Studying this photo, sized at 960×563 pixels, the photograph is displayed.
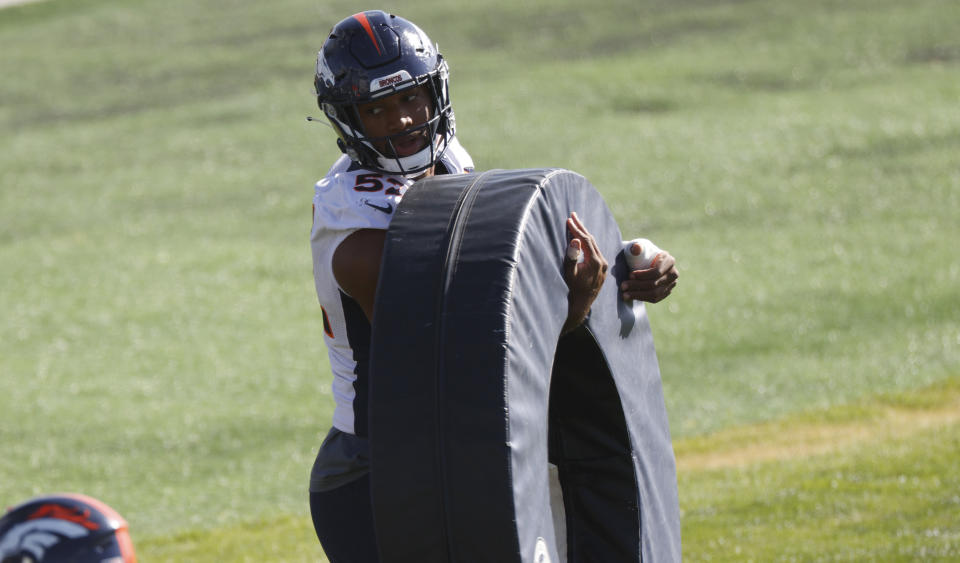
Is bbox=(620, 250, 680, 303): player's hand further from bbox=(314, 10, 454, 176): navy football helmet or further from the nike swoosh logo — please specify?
the nike swoosh logo

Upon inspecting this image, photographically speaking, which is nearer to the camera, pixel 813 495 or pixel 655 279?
pixel 655 279

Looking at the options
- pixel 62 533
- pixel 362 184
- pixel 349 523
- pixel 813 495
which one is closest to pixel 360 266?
pixel 362 184

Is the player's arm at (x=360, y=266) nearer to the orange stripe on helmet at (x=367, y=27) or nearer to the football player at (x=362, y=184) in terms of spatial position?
the football player at (x=362, y=184)

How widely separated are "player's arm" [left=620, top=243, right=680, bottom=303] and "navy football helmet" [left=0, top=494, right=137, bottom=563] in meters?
1.88

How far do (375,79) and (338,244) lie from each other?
1.57 ft

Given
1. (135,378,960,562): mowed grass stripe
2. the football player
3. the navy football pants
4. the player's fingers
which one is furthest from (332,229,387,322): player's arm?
(135,378,960,562): mowed grass stripe

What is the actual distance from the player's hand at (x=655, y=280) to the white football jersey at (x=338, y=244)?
85cm

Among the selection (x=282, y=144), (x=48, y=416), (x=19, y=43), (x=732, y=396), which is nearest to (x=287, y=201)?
(x=282, y=144)

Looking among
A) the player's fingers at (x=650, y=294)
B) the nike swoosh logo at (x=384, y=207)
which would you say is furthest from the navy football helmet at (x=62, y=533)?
the player's fingers at (x=650, y=294)

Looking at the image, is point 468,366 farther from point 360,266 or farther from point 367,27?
point 367,27

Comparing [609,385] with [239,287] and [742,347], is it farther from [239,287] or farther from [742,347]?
[239,287]

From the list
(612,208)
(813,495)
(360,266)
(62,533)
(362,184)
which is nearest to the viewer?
(62,533)

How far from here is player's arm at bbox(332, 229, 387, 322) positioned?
3.00 m

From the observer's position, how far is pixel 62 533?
2.26 m
